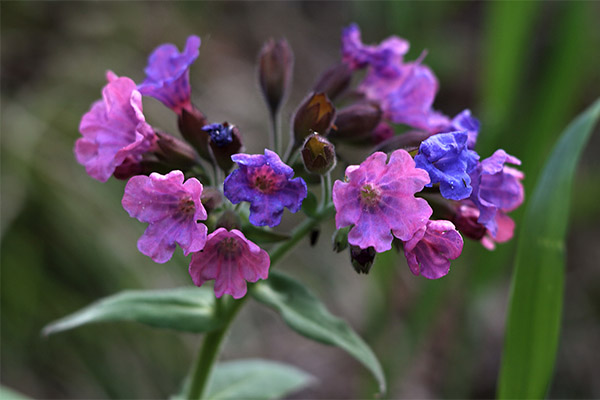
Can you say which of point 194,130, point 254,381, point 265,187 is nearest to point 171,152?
point 194,130

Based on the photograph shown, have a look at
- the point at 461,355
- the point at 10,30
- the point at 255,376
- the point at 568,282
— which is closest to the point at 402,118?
the point at 255,376

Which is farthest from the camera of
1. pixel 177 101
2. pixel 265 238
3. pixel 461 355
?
pixel 461 355

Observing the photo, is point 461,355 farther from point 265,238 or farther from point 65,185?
point 65,185

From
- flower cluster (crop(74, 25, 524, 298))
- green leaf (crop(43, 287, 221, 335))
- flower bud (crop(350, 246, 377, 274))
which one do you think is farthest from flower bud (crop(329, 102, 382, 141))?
Answer: green leaf (crop(43, 287, 221, 335))

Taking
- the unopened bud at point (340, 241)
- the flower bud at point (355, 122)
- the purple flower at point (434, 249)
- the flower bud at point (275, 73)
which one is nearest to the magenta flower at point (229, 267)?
the unopened bud at point (340, 241)

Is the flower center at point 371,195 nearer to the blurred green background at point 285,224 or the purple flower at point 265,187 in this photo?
the purple flower at point 265,187

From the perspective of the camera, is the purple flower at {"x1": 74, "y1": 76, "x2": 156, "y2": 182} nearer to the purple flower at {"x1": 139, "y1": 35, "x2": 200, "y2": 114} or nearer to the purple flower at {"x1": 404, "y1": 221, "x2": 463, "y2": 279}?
the purple flower at {"x1": 139, "y1": 35, "x2": 200, "y2": 114}

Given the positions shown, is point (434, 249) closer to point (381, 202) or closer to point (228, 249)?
point (381, 202)
